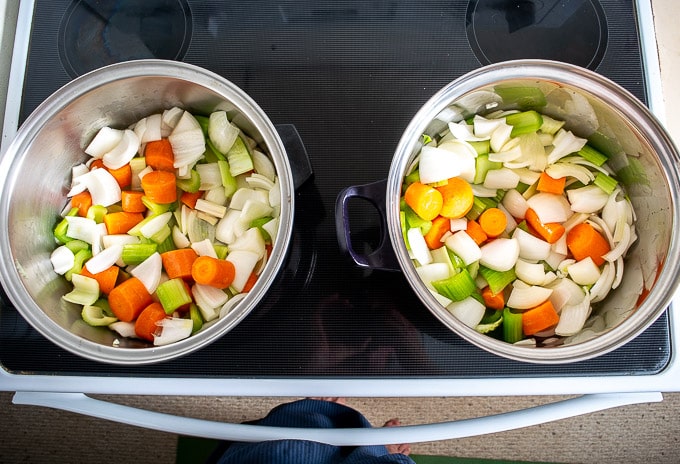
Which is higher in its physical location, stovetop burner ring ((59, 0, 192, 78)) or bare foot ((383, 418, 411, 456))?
stovetop burner ring ((59, 0, 192, 78))

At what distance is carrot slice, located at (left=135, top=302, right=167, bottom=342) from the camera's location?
74 centimetres

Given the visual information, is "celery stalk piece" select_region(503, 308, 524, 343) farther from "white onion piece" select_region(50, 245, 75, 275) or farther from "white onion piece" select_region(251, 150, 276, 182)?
"white onion piece" select_region(50, 245, 75, 275)

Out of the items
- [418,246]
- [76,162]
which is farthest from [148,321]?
[418,246]

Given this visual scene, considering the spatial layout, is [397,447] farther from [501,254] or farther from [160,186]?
[160,186]

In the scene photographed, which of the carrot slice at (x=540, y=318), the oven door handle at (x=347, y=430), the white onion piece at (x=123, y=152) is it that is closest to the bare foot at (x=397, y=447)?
the oven door handle at (x=347, y=430)

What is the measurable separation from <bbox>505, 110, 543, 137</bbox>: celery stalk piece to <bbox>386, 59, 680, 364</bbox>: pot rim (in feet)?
0.21

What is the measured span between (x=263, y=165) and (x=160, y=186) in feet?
0.47

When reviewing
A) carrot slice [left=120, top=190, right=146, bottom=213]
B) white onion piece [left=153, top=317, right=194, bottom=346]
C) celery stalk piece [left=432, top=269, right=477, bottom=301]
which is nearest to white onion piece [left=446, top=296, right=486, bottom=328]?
celery stalk piece [left=432, top=269, right=477, bottom=301]

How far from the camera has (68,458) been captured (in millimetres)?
1304

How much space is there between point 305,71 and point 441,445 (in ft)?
2.91

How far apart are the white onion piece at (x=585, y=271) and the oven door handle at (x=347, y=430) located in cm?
18

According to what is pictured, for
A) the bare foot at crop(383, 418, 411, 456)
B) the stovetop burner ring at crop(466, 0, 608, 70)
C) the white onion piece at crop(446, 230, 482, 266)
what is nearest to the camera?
the white onion piece at crop(446, 230, 482, 266)

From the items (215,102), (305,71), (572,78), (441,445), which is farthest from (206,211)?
(441,445)

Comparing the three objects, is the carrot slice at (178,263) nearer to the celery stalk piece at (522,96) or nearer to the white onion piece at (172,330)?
the white onion piece at (172,330)
